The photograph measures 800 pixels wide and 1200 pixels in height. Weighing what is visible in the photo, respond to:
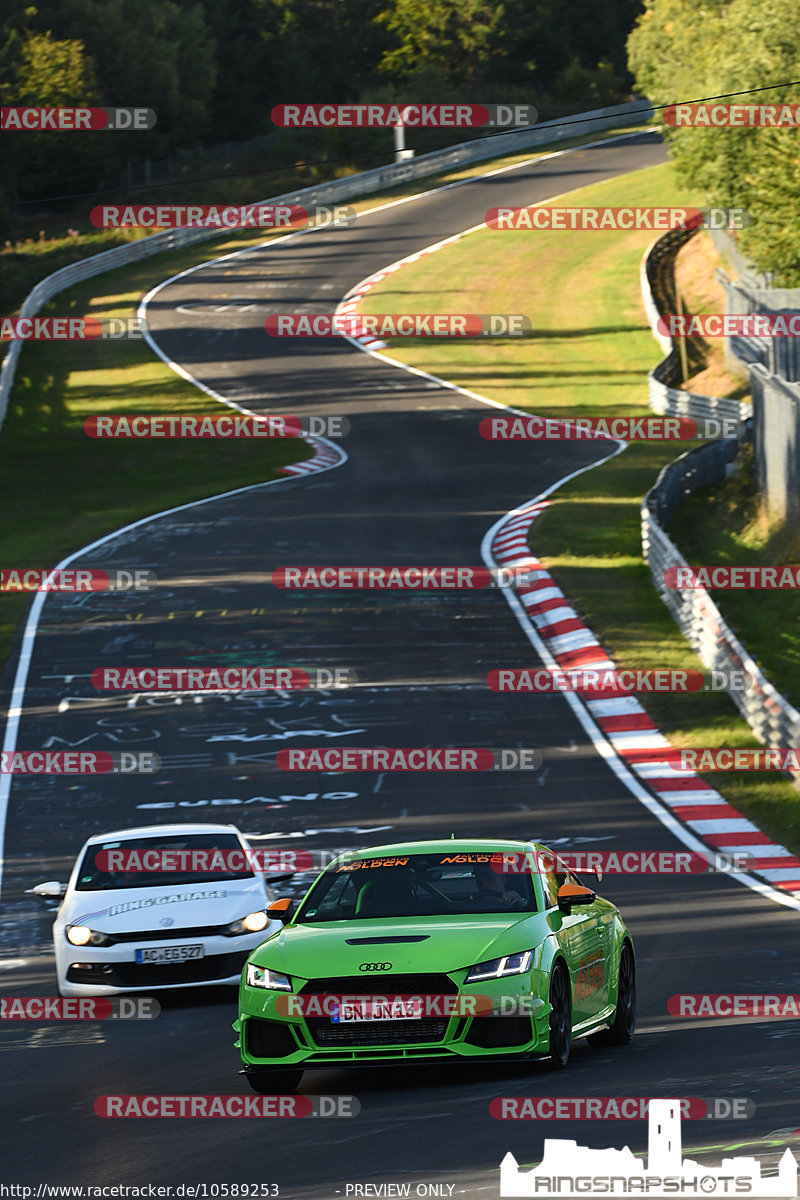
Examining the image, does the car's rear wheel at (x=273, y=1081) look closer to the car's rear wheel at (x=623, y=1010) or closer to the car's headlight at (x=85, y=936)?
the car's rear wheel at (x=623, y=1010)

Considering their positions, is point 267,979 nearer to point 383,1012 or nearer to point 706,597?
point 383,1012

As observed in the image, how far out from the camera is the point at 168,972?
13195mm

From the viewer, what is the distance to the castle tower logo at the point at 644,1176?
6.78m

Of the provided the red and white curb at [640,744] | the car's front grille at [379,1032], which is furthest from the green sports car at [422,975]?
the red and white curb at [640,744]

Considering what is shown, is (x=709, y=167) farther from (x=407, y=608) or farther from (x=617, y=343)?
(x=407, y=608)

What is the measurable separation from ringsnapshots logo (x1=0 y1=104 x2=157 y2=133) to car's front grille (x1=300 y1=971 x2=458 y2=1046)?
69979 mm

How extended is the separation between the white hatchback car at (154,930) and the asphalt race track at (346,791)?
0.31 metres

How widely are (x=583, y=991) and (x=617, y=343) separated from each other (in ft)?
150

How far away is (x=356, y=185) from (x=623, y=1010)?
72.0 metres

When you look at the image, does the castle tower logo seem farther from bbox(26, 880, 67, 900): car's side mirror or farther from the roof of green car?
bbox(26, 880, 67, 900): car's side mirror


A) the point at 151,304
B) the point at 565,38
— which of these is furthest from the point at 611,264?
the point at 565,38

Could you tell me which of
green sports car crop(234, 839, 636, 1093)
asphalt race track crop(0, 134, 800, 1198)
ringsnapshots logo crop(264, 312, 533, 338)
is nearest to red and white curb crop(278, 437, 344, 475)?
asphalt race track crop(0, 134, 800, 1198)

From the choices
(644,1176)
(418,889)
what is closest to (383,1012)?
(418,889)

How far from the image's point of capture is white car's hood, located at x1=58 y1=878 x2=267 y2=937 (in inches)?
526
